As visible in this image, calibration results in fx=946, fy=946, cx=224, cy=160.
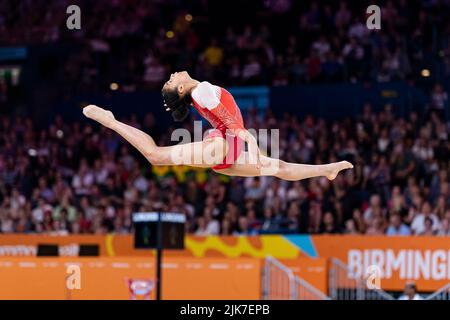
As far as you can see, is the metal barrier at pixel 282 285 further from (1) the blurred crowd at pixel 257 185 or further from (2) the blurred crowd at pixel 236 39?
(2) the blurred crowd at pixel 236 39

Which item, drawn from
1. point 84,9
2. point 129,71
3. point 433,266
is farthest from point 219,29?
point 433,266

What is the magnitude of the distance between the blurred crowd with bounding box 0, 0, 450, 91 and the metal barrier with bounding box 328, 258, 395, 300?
5645 millimetres

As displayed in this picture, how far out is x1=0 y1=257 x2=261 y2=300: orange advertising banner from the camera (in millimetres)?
15062

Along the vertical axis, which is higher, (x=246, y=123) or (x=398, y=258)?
(x=246, y=123)

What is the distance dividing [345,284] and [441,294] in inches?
70.0

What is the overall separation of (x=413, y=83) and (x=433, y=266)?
5419 millimetres

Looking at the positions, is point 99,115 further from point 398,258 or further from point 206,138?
point 398,258

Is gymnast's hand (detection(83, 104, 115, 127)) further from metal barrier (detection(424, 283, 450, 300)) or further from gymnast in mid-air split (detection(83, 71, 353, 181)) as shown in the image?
metal barrier (detection(424, 283, 450, 300))

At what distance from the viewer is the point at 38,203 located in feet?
68.4

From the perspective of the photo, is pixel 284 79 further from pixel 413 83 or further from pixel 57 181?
pixel 57 181

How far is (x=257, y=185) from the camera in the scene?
19.8m
